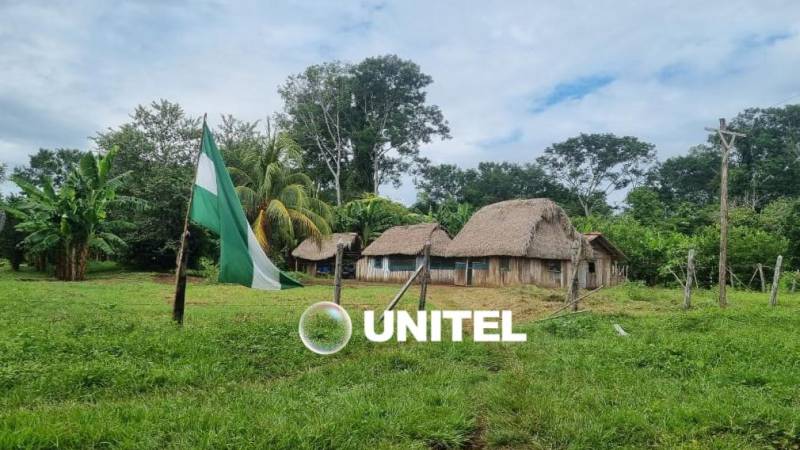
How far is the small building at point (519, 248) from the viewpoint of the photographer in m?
26.0

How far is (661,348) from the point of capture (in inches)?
299

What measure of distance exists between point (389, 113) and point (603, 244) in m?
23.5

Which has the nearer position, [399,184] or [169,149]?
[169,149]

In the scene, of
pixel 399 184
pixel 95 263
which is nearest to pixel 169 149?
pixel 95 263

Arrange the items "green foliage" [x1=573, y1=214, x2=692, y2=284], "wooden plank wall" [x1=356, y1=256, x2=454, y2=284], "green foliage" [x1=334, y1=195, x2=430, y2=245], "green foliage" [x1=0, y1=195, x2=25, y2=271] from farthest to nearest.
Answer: "green foliage" [x1=334, y1=195, x2=430, y2=245], "wooden plank wall" [x1=356, y1=256, x2=454, y2=284], "green foliage" [x1=573, y1=214, x2=692, y2=284], "green foliage" [x1=0, y1=195, x2=25, y2=271]

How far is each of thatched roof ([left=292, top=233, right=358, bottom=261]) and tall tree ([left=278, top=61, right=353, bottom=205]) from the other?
9.29 m

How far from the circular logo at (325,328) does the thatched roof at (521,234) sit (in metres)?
18.0

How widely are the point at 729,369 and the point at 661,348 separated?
0.99 metres

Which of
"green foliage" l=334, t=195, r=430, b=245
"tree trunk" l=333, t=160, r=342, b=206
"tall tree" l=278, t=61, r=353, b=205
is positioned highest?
"tall tree" l=278, t=61, r=353, b=205

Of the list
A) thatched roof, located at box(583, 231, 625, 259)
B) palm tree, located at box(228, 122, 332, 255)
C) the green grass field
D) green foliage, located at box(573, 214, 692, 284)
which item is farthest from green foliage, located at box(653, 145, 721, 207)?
the green grass field

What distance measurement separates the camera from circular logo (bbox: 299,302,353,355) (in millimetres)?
7461

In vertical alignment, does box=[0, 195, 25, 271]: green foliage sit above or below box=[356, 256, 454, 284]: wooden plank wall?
above

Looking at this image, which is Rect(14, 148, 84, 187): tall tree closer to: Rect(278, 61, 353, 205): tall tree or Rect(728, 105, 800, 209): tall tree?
Rect(278, 61, 353, 205): tall tree

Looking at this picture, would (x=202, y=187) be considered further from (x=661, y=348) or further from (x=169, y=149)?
(x=169, y=149)
